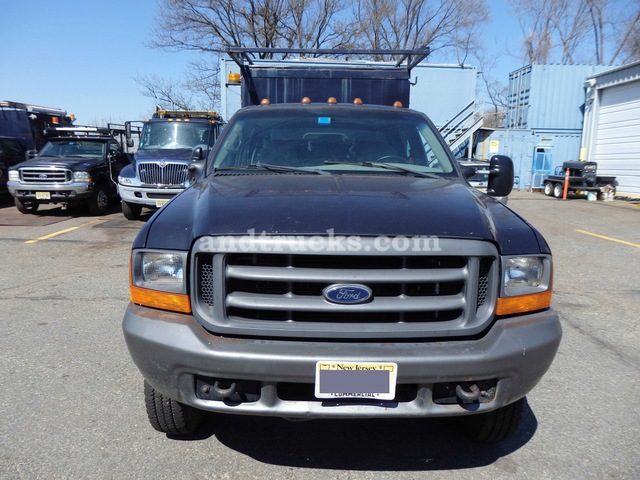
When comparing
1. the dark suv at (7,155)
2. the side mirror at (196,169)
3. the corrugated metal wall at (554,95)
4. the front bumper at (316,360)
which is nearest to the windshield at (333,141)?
the side mirror at (196,169)

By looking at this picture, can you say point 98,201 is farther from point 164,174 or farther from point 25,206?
point 164,174

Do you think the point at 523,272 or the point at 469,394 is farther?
the point at 523,272

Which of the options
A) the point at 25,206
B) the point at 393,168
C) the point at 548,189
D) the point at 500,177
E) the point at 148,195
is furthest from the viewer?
the point at 548,189

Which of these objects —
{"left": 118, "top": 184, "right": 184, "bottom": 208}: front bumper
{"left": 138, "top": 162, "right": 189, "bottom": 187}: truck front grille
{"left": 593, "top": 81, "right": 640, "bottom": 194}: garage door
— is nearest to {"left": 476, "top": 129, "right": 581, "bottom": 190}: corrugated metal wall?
{"left": 593, "top": 81, "right": 640, "bottom": 194}: garage door

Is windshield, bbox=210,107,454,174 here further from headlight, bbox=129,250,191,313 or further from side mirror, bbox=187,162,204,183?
headlight, bbox=129,250,191,313

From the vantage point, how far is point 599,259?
304 inches

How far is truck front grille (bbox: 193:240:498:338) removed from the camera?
217 centimetres

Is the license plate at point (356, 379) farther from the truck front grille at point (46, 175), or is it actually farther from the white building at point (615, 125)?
the white building at point (615, 125)

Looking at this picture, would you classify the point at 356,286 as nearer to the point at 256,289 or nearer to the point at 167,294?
the point at 256,289

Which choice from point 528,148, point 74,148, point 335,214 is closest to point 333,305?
point 335,214

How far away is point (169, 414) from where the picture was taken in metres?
2.61

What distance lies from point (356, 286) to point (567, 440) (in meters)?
1.71

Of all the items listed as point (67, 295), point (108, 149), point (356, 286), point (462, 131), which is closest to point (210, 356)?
point (356, 286)

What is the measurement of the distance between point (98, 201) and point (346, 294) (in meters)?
11.1
